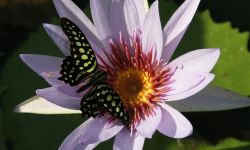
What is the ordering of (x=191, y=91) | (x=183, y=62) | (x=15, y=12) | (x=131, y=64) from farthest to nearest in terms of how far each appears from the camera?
(x=15, y=12) → (x=131, y=64) → (x=183, y=62) → (x=191, y=91)

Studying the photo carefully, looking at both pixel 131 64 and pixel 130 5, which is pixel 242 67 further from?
pixel 130 5

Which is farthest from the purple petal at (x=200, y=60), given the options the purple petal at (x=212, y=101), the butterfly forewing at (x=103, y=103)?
the butterfly forewing at (x=103, y=103)

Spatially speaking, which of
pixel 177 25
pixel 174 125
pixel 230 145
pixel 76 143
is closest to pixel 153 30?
pixel 177 25

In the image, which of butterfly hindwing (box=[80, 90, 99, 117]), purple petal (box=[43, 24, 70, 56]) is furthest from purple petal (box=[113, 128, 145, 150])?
purple petal (box=[43, 24, 70, 56])

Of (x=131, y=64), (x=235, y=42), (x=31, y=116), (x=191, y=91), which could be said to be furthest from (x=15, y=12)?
(x=191, y=91)

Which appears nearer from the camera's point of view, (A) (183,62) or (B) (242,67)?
(A) (183,62)

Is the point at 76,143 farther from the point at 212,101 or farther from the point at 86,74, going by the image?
the point at 212,101
